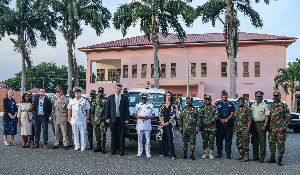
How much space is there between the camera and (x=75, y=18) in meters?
28.6

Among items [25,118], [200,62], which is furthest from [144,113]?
[200,62]

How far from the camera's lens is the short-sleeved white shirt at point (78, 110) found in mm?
10445

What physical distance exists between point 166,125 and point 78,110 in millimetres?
2956

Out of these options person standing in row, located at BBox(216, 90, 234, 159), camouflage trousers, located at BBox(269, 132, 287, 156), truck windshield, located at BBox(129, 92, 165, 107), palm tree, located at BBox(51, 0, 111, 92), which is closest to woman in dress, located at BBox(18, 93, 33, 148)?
truck windshield, located at BBox(129, 92, 165, 107)

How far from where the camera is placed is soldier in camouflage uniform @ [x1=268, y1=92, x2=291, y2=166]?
8625mm

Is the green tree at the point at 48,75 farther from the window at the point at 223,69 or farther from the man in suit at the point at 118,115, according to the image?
the man in suit at the point at 118,115

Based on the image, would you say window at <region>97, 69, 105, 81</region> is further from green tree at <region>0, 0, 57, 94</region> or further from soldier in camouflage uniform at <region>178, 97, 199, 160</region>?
soldier in camouflage uniform at <region>178, 97, 199, 160</region>

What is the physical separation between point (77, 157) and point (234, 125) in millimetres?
4608

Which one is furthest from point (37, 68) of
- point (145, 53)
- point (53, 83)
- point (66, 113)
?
point (66, 113)

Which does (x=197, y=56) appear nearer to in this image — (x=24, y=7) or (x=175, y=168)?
(x=24, y=7)

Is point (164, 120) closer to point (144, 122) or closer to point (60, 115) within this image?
point (144, 122)

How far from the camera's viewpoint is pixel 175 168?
8055 millimetres

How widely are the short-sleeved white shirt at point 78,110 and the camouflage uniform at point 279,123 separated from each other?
568 centimetres

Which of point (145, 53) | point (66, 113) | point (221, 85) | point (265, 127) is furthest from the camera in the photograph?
point (145, 53)
